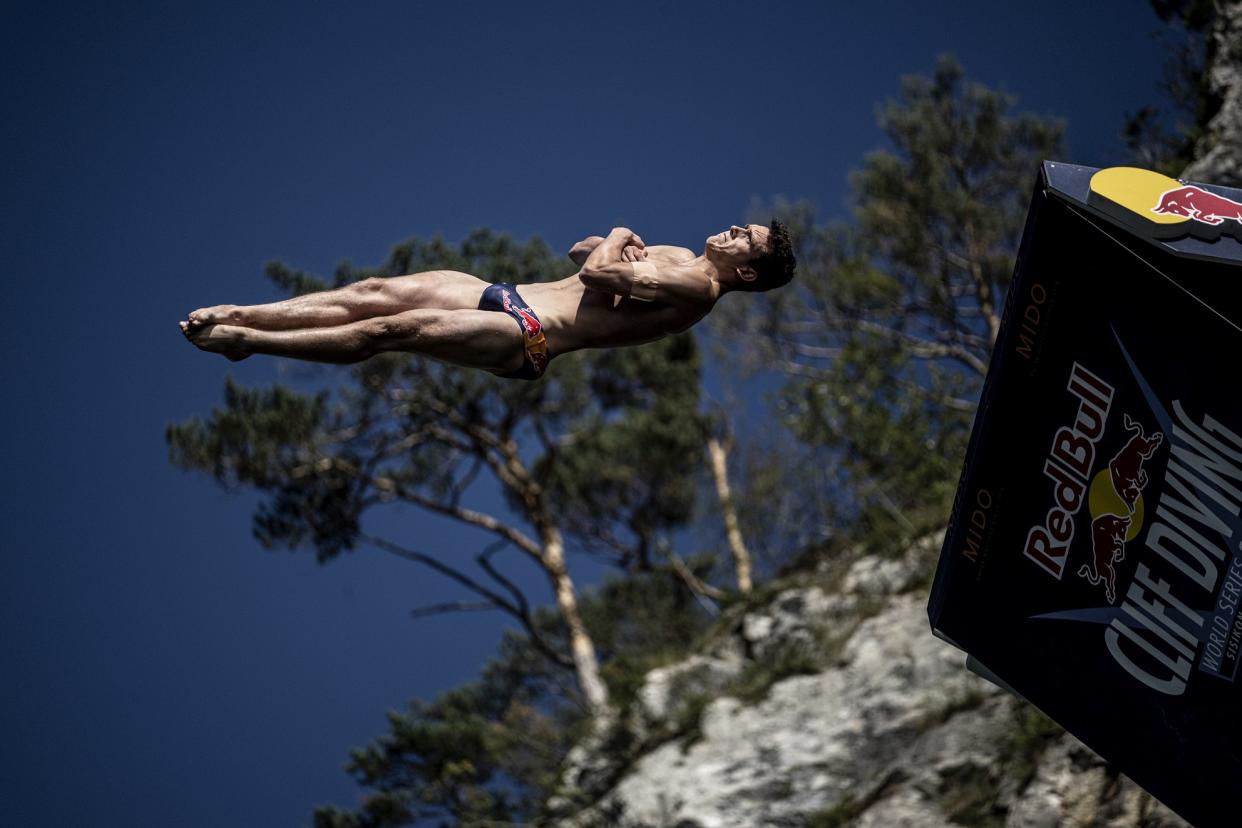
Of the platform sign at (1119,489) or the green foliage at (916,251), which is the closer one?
the platform sign at (1119,489)

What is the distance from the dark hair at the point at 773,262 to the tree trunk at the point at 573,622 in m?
14.5

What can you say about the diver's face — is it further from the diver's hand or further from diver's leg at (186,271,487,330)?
diver's leg at (186,271,487,330)

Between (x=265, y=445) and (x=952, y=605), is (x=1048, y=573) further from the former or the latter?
(x=265, y=445)

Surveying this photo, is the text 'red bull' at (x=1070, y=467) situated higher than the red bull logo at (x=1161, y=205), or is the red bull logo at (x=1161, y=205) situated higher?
the red bull logo at (x=1161, y=205)

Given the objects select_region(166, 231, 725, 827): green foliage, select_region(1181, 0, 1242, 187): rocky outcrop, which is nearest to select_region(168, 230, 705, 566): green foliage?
select_region(166, 231, 725, 827): green foliage

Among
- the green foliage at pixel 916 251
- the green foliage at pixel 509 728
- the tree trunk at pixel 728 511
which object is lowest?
the green foliage at pixel 509 728

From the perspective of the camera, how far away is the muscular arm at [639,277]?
22.8 feet

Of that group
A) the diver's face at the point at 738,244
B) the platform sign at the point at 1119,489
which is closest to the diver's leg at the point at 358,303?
the diver's face at the point at 738,244

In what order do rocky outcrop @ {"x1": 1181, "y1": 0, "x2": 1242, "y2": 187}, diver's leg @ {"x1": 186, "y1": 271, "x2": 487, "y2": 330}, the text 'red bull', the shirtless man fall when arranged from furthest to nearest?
rocky outcrop @ {"x1": 1181, "y1": 0, "x2": 1242, "y2": 187}
the text 'red bull'
the shirtless man
diver's leg @ {"x1": 186, "y1": 271, "x2": 487, "y2": 330}

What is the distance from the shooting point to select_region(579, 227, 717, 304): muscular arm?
694cm

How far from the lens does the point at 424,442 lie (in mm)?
24656

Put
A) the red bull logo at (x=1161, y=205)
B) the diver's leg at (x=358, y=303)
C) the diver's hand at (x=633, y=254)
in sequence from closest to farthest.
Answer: the red bull logo at (x=1161, y=205), the diver's leg at (x=358, y=303), the diver's hand at (x=633, y=254)

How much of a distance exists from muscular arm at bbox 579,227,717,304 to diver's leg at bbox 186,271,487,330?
73 centimetres

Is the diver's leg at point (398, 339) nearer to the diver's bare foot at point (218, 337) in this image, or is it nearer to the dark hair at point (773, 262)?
the diver's bare foot at point (218, 337)
